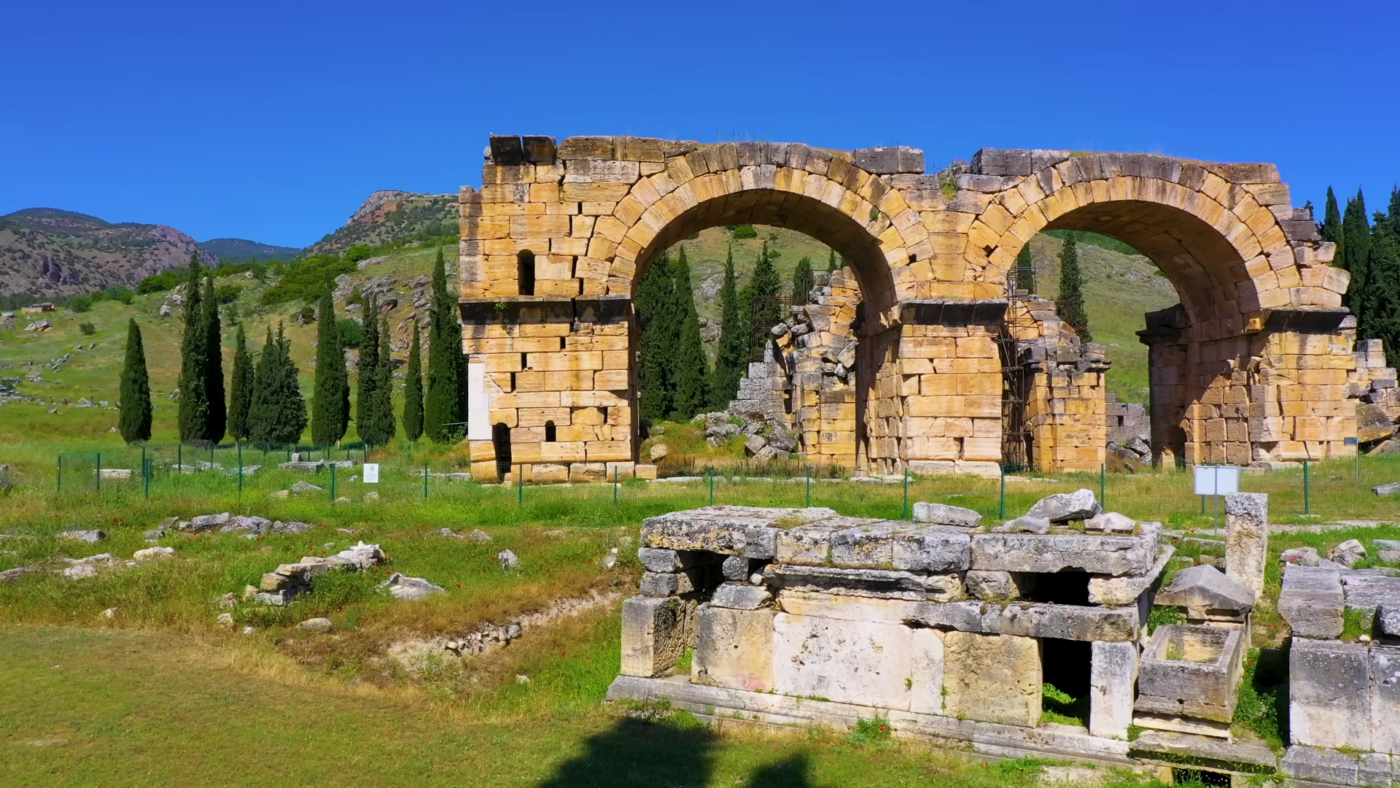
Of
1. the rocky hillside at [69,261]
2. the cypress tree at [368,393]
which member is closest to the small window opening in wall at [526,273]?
the cypress tree at [368,393]

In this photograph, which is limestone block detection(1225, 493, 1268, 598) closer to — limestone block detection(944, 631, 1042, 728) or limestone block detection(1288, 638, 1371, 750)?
limestone block detection(1288, 638, 1371, 750)

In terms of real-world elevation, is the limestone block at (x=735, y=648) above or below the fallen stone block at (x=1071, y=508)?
below

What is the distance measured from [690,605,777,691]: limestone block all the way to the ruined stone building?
993 centimetres

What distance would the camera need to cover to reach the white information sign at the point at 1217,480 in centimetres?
1126

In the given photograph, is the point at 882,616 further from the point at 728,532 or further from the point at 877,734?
the point at 728,532

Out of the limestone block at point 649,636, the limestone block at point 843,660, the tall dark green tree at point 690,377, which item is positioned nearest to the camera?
the limestone block at point 843,660

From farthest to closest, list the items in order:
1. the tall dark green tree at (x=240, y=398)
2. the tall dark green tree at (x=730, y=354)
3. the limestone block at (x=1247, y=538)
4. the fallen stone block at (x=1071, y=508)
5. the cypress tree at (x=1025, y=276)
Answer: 1. the tall dark green tree at (x=730, y=354)
2. the tall dark green tree at (x=240, y=398)
3. the cypress tree at (x=1025, y=276)
4. the limestone block at (x=1247, y=538)
5. the fallen stone block at (x=1071, y=508)

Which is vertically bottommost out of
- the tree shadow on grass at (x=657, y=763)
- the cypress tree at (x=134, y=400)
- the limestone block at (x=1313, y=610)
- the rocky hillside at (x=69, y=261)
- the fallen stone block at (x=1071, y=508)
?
the tree shadow on grass at (x=657, y=763)

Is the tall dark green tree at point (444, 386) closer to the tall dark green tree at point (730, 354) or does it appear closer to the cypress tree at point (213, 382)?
the cypress tree at point (213, 382)

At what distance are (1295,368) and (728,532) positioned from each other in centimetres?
1493

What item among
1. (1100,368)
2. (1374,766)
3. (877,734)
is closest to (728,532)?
(877,734)

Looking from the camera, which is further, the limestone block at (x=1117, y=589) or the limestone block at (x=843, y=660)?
the limestone block at (x=843, y=660)

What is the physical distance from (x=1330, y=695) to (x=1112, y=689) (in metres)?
1.10

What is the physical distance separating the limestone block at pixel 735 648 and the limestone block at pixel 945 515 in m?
1.51
